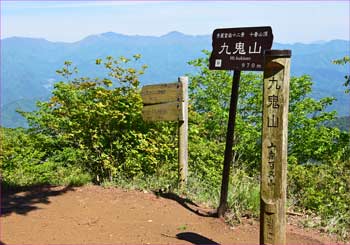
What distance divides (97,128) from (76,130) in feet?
1.39

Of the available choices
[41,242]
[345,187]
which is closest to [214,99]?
[345,187]

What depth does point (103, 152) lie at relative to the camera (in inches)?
269

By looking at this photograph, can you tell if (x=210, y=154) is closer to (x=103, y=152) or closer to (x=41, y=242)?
(x=103, y=152)

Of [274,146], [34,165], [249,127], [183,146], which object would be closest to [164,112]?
[183,146]

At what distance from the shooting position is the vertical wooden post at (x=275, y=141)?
305 cm

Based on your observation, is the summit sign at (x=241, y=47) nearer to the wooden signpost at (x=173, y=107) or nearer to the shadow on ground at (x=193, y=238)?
the wooden signpost at (x=173, y=107)

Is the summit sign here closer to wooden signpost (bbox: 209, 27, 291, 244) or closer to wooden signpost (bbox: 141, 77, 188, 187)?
wooden signpost (bbox: 209, 27, 291, 244)

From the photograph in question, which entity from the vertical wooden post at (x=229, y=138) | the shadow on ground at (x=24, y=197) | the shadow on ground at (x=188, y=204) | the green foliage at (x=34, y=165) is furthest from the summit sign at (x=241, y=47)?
the green foliage at (x=34, y=165)

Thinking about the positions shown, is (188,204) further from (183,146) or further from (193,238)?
(193,238)

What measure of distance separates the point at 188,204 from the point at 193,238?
43.0 inches

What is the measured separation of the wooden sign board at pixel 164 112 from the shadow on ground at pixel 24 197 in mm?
1486

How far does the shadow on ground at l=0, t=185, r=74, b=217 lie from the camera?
4934mm

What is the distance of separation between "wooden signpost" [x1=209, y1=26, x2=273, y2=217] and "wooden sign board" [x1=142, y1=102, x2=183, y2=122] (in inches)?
49.6

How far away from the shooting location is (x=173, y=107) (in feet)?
18.8
